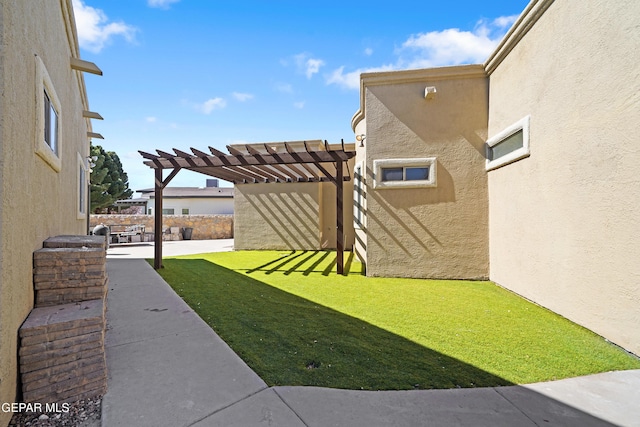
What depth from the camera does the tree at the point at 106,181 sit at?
23922 millimetres

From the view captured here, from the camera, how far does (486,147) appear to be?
7191 mm

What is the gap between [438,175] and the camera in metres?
7.40

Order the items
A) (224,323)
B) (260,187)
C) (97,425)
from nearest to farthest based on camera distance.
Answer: (97,425) → (224,323) → (260,187)

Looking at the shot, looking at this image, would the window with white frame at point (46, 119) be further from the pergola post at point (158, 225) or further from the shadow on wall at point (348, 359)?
the pergola post at point (158, 225)

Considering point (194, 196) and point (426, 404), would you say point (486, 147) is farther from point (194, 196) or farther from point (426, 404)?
point (194, 196)

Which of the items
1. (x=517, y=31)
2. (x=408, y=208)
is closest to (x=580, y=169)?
(x=517, y=31)

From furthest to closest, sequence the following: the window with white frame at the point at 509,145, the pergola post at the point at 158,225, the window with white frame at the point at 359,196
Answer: the pergola post at the point at 158,225, the window with white frame at the point at 359,196, the window with white frame at the point at 509,145

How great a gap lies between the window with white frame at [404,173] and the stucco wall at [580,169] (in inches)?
71.7

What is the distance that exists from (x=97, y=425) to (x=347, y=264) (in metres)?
8.15

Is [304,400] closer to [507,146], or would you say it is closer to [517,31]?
[507,146]

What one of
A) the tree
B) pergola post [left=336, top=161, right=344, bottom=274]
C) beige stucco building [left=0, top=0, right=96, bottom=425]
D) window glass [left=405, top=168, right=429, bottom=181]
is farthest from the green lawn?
the tree

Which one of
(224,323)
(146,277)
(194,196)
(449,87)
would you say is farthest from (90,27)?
(194,196)

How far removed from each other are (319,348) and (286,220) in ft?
32.8

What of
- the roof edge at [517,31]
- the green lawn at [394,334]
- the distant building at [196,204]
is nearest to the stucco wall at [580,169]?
the roof edge at [517,31]
